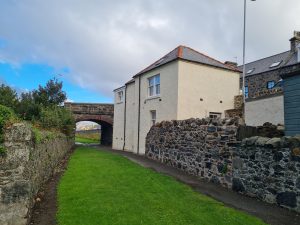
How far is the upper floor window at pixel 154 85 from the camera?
20.5 meters

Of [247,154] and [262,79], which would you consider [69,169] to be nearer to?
[247,154]

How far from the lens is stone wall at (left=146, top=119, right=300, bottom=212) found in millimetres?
8086

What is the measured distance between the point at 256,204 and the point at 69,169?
26.1 ft

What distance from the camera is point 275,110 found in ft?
48.7

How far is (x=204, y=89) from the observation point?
63.1 feet

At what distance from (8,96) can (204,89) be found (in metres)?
13.0

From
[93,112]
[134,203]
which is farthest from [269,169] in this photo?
[93,112]

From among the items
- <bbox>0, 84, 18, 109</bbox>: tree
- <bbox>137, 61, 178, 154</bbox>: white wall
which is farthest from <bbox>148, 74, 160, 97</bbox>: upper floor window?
<bbox>0, 84, 18, 109</bbox>: tree

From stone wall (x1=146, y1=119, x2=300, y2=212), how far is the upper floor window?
16.7 ft

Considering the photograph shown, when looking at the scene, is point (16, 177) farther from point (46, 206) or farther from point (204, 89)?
point (204, 89)

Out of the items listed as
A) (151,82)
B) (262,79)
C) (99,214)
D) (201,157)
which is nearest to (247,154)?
(201,157)

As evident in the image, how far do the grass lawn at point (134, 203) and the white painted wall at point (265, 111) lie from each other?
23.1 feet

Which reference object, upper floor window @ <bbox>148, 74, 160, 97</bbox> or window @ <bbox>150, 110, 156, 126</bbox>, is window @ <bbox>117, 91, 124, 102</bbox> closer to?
upper floor window @ <bbox>148, 74, 160, 97</bbox>

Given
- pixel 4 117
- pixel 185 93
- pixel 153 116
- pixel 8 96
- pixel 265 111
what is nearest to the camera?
pixel 4 117
